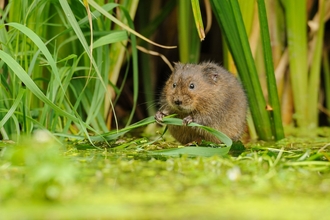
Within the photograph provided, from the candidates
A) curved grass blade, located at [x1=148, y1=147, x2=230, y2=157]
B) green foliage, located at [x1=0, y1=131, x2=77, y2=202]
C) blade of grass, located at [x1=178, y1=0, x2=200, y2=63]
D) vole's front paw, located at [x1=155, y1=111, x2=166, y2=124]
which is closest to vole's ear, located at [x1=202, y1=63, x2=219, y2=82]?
vole's front paw, located at [x1=155, y1=111, x2=166, y2=124]

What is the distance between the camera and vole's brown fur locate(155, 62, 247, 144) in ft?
13.3

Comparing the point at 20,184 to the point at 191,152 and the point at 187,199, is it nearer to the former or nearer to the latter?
the point at 187,199

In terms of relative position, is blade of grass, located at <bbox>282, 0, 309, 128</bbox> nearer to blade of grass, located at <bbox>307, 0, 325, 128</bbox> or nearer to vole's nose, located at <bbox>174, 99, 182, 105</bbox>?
blade of grass, located at <bbox>307, 0, 325, 128</bbox>

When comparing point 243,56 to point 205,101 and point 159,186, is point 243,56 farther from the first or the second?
point 159,186

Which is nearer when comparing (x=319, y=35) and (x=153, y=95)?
(x=319, y=35)

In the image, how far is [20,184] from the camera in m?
2.34

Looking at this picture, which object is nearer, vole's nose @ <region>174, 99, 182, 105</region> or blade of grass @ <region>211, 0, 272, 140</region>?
blade of grass @ <region>211, 0, 272, 140</region>

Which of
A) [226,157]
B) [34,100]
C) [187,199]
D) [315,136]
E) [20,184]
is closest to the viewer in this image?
[187,199]

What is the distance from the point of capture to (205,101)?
4.11 m

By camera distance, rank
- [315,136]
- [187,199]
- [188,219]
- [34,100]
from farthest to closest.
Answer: [315,136], [34,100], [187,199], [188,219]

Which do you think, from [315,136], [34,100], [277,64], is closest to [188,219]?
[34,100]

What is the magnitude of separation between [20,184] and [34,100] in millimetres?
1901

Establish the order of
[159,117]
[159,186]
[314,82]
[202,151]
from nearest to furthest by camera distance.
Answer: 1. [159,186]
2. [202,151]
3. [159,117]
4. [314,82]

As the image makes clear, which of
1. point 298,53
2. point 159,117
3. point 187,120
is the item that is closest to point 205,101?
point 187,120
